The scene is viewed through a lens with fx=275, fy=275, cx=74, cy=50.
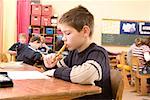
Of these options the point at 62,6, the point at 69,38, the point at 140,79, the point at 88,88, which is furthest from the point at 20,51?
the point at 62,6

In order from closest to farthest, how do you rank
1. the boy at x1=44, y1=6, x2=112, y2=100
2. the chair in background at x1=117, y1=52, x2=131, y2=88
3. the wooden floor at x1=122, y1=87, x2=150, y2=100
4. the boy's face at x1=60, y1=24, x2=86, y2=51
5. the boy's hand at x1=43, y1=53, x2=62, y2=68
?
the boy at x1=44, y1=6, x2=112, y2=100
the boy's face at x1=60, y1=24, x2=86, y2=51
the boy's hand at x1=43, y1=53, x2=62, y2=68
the wooden floor at x1=122, y1=87, x2=150, y2=100
the chair in background at x1=117, y1=52, x2=131, y2=88

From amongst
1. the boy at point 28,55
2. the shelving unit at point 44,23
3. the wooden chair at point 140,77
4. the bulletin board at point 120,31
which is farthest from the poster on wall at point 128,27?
the boy at point 28,55

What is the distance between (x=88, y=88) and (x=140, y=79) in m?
4.03

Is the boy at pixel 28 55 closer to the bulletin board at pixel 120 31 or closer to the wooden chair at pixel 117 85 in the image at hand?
the wooden chair at pixel 117 85

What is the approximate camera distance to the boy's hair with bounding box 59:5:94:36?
4.91 feet

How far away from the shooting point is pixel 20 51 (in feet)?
13.2

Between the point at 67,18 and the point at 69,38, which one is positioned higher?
the point at 67,18

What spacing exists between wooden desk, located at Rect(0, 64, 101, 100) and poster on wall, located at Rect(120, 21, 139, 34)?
6.67 meters

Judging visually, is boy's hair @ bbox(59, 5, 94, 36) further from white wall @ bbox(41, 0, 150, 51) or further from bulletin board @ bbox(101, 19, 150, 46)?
bulletin board @ bbox(101, 19, 150, 46)

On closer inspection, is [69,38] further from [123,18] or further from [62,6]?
[123,18]

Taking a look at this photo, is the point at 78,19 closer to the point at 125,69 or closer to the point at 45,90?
the point at 45,90

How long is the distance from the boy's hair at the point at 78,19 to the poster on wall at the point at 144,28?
21.7ft

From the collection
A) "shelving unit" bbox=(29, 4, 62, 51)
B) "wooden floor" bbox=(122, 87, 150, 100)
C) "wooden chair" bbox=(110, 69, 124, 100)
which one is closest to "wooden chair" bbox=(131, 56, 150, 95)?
"wooden floor" bbox=(122, 87, 150, 100)

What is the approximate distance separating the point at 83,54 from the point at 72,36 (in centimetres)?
14
